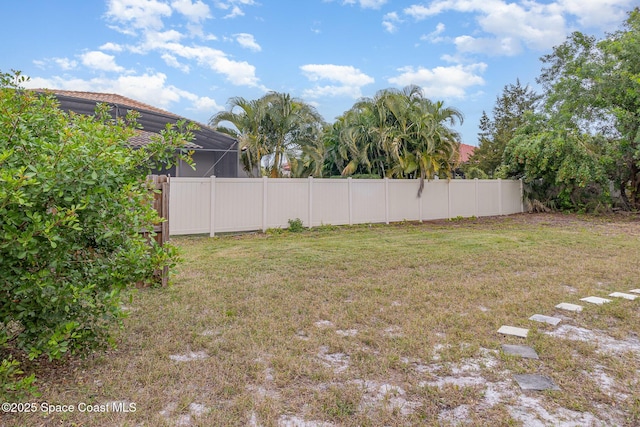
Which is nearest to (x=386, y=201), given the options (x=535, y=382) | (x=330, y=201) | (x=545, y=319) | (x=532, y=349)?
(x=330, y=201)

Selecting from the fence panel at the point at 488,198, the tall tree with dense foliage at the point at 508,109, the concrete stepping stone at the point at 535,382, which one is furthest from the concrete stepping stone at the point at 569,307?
the tall tree with dense foliage at the point at 508,109

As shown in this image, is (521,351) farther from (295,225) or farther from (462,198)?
(462,198)

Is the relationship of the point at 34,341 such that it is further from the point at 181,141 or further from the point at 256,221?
the point at 256,221

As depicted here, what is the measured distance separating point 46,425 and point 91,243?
974 millimetres

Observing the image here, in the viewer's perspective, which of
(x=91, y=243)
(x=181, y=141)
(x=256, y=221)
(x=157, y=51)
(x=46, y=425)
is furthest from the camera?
(x=157, y=51)

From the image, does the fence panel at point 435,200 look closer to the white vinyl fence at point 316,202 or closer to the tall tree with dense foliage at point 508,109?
the white vinyl fence at point 316,202

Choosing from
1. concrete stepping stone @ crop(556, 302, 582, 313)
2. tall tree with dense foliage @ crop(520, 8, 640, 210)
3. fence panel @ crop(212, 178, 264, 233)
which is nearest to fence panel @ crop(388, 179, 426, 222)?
fence panel @ crop(212, 178, 264, 233)

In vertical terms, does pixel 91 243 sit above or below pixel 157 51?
below

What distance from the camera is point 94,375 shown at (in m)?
2.16

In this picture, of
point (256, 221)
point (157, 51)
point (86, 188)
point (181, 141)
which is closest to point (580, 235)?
point (256, 221)

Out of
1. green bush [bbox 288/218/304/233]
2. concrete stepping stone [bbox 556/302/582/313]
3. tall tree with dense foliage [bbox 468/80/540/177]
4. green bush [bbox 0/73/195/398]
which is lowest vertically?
concrete stepping stone [bbox 556/302/582/313]

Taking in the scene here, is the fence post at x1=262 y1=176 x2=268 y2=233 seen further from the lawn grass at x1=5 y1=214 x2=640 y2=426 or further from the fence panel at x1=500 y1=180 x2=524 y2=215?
the fence panel at x1=500 y1=180 x2=524 y2=215

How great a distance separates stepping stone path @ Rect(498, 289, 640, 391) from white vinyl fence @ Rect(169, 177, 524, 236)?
22.5 ft

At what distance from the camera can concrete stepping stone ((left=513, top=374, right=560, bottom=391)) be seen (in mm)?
2039
